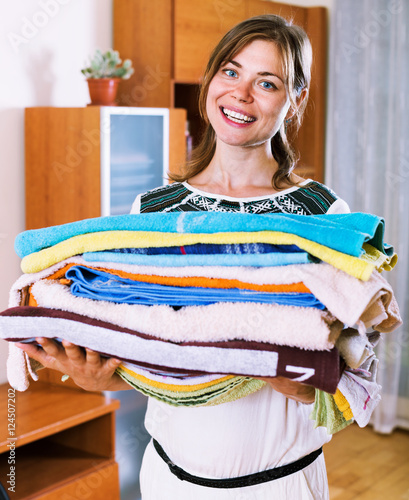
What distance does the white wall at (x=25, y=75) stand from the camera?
2607mm

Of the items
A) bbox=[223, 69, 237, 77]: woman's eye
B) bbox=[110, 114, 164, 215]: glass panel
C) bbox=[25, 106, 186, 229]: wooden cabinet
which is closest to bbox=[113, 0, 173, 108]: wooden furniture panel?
bbox=[110, 114, 164, 215]: glass panel

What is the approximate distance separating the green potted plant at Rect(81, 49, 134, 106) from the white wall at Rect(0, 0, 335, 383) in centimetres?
15

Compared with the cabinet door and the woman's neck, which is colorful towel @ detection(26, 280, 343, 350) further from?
the cabinet door

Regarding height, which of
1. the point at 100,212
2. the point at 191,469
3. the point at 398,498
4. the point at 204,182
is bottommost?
the point at 398,498

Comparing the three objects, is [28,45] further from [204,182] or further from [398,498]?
[398,498]

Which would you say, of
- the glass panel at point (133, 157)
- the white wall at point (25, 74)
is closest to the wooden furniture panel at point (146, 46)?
the white wall at point (25, 74)

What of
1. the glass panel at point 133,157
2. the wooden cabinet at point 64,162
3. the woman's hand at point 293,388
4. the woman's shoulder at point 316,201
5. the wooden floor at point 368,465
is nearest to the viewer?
the woman's hand at point 293,388

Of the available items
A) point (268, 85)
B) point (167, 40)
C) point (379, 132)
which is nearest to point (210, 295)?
point (268, 85)

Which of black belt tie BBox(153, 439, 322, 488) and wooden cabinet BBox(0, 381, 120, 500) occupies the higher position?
black belt tie BBox(153, 439, 322, 488)

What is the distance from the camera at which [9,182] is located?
105 inches

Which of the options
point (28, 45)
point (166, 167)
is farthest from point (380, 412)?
point (28, 45)

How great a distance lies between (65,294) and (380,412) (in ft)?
9.57

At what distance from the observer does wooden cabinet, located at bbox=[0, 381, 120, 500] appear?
2195 millimetres

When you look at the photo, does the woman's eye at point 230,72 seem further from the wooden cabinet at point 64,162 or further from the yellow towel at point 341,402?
the wooden cabinet at point 64,162
